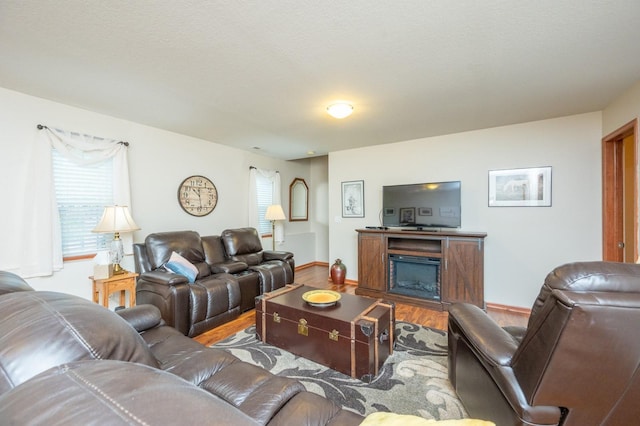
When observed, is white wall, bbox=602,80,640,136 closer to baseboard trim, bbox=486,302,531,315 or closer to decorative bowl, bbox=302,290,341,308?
baseboard trim, bbox=486,302,531,315

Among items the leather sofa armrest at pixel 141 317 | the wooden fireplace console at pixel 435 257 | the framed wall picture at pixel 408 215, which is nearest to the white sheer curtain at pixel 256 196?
the wooden fireplace console at pixel 435 257

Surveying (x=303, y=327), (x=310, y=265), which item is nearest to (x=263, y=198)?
(x=310, y=265)

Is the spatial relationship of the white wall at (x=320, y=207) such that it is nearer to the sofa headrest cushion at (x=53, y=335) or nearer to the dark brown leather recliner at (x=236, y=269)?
the dark brown leather recliner at (x=236, y=269)

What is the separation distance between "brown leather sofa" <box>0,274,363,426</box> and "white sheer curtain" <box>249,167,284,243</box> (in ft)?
11.3

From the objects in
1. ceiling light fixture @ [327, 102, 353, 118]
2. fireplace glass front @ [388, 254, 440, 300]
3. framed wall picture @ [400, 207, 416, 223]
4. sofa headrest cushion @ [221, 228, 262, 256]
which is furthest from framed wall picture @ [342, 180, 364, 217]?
ceiling light fixture @ [327, 102, 353, 118]

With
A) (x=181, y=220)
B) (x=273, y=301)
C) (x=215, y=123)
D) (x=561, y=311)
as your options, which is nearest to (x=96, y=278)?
(x=181, y=220)

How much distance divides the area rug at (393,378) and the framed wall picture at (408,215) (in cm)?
176

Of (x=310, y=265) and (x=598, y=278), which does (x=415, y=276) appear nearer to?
(x=310, y=265)

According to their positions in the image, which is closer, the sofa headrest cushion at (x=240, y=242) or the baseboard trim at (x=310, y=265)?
the sofa headrest cushion at (x=240, y=242)

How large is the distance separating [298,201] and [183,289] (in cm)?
387

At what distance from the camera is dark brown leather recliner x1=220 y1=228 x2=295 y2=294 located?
3.61 metres

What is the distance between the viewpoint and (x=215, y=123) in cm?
342

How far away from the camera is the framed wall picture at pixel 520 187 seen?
337cm

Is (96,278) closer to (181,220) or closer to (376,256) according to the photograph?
(181,220)
